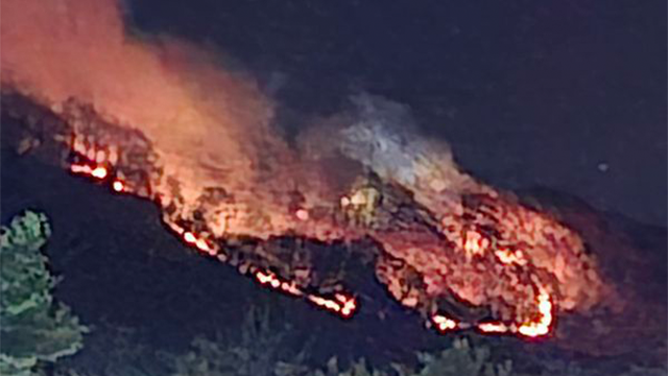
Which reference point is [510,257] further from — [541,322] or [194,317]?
[194,317]

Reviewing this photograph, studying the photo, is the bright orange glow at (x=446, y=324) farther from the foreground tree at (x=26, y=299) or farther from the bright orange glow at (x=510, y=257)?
the foreground tree at (x=26, y=299)

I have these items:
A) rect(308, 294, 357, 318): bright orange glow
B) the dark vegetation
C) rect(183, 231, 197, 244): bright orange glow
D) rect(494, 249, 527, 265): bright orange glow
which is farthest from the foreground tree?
rect(494, 249, 527, 265): bright orange glow

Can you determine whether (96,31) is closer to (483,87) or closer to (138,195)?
(138,195)

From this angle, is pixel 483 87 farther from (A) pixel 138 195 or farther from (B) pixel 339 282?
(A) pixel 138 195

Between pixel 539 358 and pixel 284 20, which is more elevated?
pixel 284 20

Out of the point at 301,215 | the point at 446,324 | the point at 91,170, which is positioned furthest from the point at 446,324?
the point at 91,170

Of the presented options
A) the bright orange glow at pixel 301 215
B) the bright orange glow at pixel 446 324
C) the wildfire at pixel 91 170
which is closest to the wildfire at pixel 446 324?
the bright orange glow at pixel 446 324

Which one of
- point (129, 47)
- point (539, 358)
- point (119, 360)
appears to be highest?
point (129, 47)

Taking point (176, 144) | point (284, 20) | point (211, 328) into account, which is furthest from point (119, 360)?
point (284, 20)
